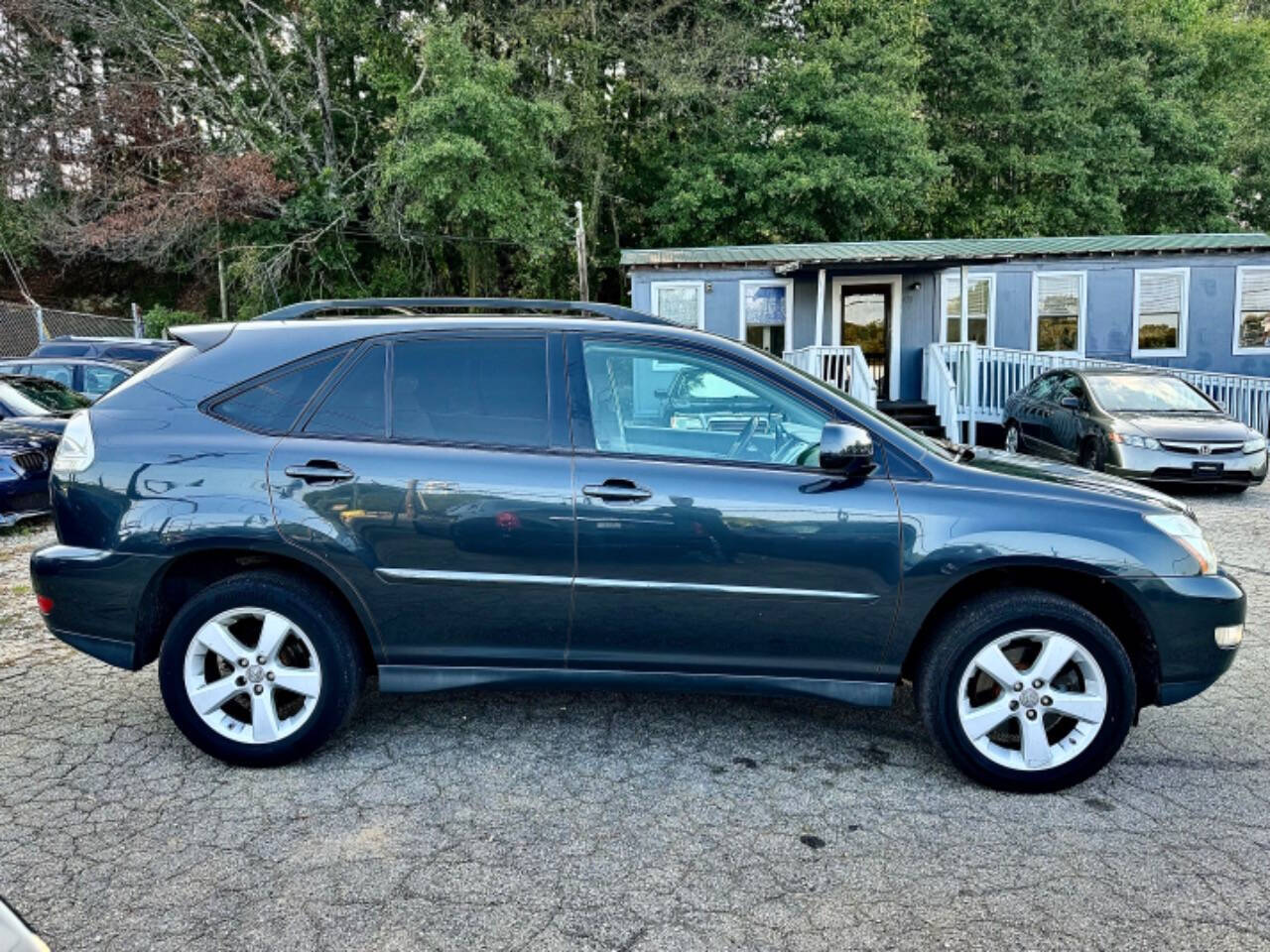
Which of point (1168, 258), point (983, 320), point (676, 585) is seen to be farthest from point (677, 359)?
point (1168, 258)

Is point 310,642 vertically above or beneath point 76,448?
beneath

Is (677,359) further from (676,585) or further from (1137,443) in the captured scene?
(1137,443)

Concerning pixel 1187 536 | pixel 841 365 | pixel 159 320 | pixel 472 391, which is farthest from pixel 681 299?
pixel 159 320

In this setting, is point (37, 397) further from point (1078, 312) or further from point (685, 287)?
point (1078, 312)

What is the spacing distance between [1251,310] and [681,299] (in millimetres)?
10474

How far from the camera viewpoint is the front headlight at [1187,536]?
3361 mm

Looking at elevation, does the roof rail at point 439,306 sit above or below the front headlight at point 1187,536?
above

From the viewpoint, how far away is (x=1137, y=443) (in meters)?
9.82

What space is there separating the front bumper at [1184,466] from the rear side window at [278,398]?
8.95 meters

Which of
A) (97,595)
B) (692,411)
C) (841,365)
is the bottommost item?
(97,595)

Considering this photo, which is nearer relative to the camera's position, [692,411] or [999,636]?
[999,636]

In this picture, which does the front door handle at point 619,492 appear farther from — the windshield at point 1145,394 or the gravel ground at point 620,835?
the windshield at point 1145,394

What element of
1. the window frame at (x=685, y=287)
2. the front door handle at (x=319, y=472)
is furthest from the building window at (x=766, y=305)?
the front door handle at (x=319, y=472)

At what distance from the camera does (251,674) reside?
135 inches
